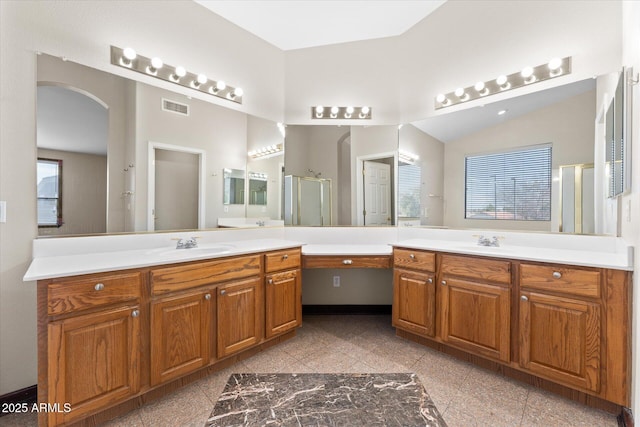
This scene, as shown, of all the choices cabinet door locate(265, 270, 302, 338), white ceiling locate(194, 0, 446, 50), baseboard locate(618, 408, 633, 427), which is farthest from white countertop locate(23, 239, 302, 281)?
baseboard locate(618, 408, 633, 427)

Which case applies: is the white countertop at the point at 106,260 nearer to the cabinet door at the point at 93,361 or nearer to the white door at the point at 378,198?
the cabinet door at the point at 93,361

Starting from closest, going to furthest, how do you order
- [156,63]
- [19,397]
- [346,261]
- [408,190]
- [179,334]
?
[19,397] → [179,334] → [156,63] → [346,261] → [408,190]

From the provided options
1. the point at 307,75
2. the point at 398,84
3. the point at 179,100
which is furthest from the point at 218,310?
the point at 398,84

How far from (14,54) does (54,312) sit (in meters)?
1.56

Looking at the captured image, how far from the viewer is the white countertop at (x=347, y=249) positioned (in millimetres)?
2575

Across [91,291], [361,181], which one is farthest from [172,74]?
[361,181]

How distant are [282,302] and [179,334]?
0.86 m

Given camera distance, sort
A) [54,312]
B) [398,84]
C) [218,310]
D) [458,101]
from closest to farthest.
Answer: [54,312], [218,310], [458,101], [398,84]

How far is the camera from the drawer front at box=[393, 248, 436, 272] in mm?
2299

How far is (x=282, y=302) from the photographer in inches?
94.6

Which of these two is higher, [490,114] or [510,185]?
[490,114]

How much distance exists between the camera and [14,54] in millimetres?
1643

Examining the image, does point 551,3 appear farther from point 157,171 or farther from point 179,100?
point 157,171

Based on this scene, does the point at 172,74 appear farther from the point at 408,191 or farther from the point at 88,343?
the point at 408,191
